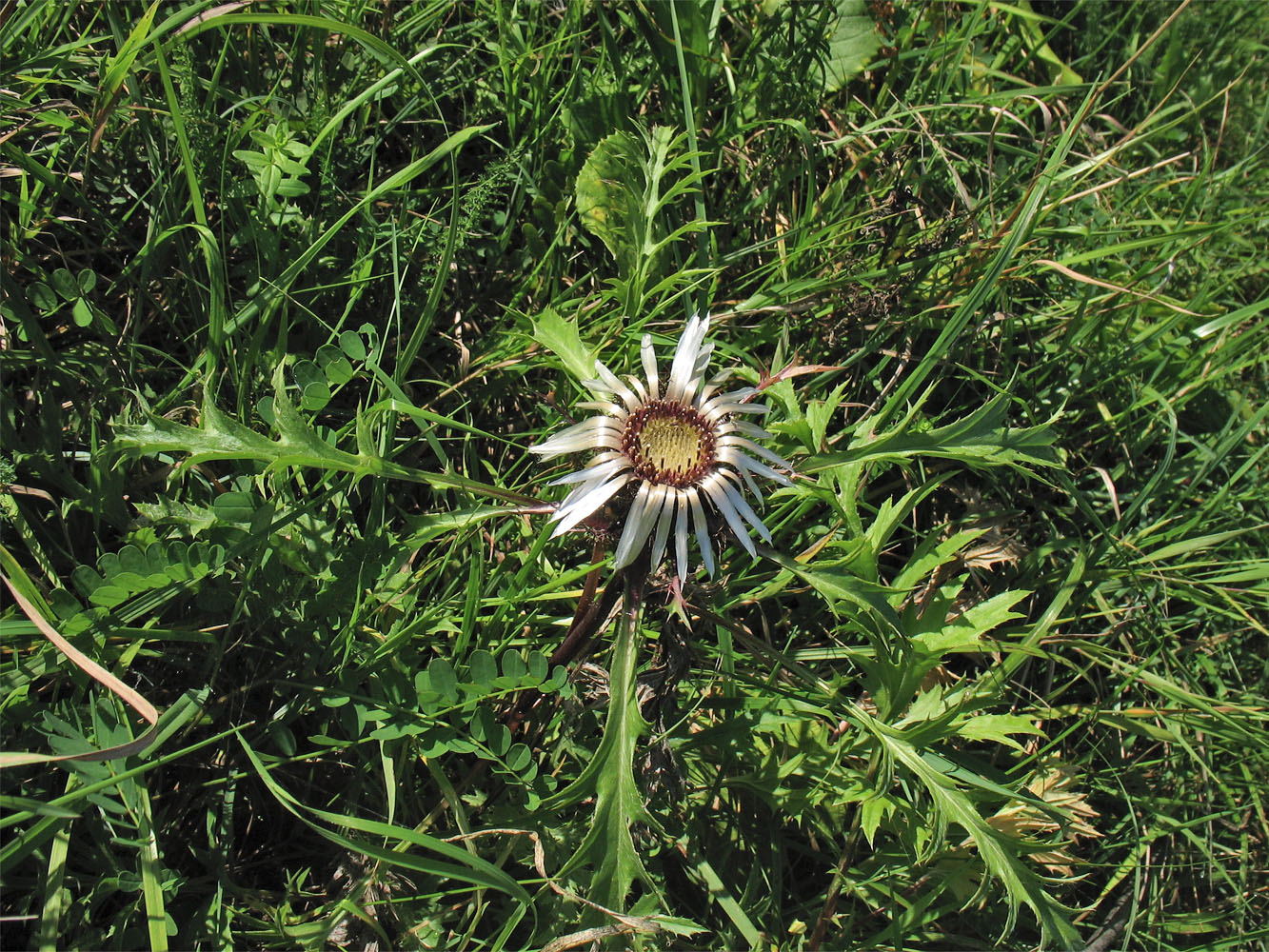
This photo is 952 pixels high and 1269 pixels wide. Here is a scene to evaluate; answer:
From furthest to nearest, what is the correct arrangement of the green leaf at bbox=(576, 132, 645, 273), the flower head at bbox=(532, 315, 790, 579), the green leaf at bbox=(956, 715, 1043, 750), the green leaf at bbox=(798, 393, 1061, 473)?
the green leaf at bbox=(576, 132, 645, 273), the green leaf at bbox=(956, 715, 1043, 750), the green leaf at bbox=(798, 393, 1061, 473), the flower head at bbox=(532, 315, 790, 579)

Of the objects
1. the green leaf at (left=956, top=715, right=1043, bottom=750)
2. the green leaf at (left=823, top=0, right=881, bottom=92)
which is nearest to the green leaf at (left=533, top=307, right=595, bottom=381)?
the green leaf at (left=956, top=715, right=1043, bottom=750)

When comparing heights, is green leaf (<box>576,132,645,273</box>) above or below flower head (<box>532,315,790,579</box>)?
above

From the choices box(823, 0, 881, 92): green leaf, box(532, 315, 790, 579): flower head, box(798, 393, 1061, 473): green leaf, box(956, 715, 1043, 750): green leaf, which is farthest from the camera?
box(823, 0, 881, 92): green leaf

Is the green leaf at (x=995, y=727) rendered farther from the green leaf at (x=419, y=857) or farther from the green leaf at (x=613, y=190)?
the green leaf at (x=613, y=190)

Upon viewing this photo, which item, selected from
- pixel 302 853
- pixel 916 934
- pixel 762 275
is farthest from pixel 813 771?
pixel 762 275

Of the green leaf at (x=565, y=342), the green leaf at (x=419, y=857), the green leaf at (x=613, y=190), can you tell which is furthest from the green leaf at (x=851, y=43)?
the green leaf at (x=419, y=857)

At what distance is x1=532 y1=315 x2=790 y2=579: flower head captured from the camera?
1.49 metres

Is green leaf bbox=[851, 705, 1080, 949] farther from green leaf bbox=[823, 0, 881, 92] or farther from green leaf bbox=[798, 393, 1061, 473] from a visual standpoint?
green leaf bbox=[823, 0, 881, 92]

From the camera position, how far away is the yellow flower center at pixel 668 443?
5.07 feet

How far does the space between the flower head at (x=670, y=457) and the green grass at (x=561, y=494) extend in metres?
0.09

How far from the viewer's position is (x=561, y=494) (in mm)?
1926

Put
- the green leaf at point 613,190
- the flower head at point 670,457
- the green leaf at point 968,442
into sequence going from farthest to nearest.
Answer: the green leaf at point 613,190
the green leaf at point 968,442
the flower head at point 670,457

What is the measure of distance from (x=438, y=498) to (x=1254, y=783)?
196cm

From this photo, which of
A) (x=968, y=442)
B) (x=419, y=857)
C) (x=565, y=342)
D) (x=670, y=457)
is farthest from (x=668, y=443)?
(x=419, y=857)
